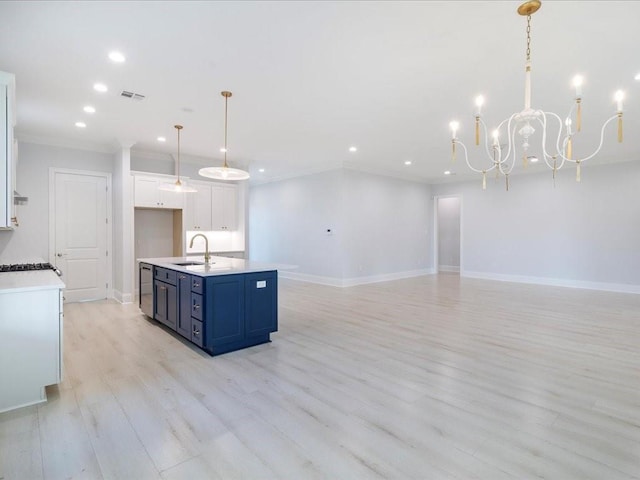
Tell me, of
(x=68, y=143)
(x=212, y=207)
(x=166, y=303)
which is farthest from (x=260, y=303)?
(x=68, y=143)

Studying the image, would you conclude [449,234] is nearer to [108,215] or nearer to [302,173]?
[302,173]

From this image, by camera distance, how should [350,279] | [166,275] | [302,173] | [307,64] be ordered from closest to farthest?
1. [307,64]
2. [166,275]
3. [350,279]
4. [302,173]

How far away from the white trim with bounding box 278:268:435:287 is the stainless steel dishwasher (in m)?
4.03

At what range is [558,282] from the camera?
791cm

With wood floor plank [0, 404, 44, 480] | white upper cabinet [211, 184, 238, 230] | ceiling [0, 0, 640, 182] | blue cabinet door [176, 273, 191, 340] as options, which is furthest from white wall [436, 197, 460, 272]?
wood floor plank [0, 404, 44, 480]

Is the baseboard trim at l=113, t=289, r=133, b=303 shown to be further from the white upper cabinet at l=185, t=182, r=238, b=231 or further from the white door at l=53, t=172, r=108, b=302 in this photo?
the white upper cabinet at l=185, t=182, r=238, b=231

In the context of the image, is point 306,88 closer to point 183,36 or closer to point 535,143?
point 183,36

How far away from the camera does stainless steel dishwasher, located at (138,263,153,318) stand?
4.70m

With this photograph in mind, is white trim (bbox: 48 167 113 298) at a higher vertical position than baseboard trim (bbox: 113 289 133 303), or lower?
higher

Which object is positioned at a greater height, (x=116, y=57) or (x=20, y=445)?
(x=116, y=57)

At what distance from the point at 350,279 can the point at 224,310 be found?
464cm

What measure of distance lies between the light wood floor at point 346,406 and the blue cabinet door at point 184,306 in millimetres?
172

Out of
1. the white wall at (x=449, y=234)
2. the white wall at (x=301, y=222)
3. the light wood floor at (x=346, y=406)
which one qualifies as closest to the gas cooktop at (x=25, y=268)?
the light wood floor at (x=346, y=406)

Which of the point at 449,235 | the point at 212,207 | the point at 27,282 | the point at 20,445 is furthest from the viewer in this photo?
the point at 449,235
